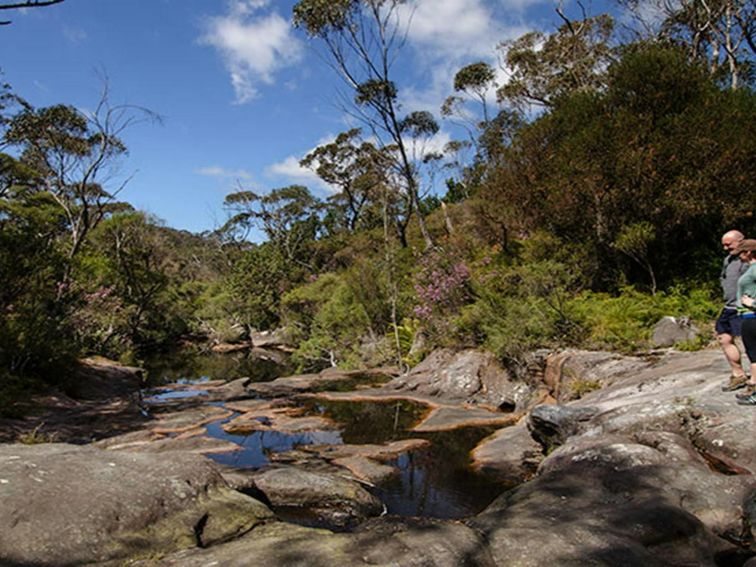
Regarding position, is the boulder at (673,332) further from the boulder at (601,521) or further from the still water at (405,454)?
the boulder at (601,521)

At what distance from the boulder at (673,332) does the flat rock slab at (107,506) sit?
26.8 ft

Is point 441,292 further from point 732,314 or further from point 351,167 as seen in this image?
point 351,167

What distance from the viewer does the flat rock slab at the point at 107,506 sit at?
10.9ft

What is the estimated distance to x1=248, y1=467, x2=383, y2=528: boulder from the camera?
5.35 metres

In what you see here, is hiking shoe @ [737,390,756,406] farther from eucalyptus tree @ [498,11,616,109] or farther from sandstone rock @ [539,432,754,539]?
eucalyptus tree @ [498,11,616,109]

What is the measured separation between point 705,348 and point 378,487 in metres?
6.16

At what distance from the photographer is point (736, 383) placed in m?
5.30

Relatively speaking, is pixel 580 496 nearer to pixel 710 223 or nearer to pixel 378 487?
pixel 378 487

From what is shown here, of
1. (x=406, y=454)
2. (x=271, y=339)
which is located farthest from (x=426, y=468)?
(x=271, y=339)

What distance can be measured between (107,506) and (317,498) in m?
2.38

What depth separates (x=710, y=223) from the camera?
12.9 meters

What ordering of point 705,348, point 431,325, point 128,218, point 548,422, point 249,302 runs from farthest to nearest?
point 249,302
point 128,218
point 431,325
point 705,348
point 548,422

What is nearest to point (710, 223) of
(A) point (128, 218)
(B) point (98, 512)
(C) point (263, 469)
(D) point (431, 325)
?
(D) point (431, 325)

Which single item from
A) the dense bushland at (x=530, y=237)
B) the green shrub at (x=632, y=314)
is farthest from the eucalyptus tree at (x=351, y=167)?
the green shrub at (x=632, y=314)
